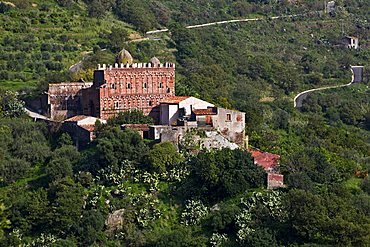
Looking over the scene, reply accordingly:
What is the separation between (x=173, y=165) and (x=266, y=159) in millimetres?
5534

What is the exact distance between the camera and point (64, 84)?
6162 cm

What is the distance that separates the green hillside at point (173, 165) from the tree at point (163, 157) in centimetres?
6

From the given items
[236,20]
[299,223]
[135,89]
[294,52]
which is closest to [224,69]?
[294,52]

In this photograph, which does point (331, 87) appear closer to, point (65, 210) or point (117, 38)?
point (117, 38)

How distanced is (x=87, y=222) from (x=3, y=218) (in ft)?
15.9

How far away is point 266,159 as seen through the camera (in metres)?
53.4

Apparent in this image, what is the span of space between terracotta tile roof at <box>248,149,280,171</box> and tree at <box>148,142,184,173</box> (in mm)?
4504

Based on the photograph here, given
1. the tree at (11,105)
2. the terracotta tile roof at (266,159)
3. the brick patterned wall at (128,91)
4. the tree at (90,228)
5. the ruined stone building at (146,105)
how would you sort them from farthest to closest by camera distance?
the tree at (11,105) < the brick patterned wall at (128,91) < the ruined stone building at (146,105) < the terracotta tile roof at (266,159) < the tree at (90,228)

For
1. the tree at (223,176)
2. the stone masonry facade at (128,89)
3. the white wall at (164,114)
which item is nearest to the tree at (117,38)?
the stone masonry facade at (128,89)

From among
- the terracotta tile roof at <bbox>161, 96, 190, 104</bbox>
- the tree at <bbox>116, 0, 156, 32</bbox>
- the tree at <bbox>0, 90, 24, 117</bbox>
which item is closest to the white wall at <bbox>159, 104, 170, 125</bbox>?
the terracotta tile roof at <bbox>161, 96, 190, 104</bbox>

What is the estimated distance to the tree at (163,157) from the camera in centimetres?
5175

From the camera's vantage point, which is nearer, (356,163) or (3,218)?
(3,218)

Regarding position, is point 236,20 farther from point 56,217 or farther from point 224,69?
point 56,217

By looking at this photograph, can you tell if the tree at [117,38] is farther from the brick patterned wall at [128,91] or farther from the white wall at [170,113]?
the white wall at [170,113]
